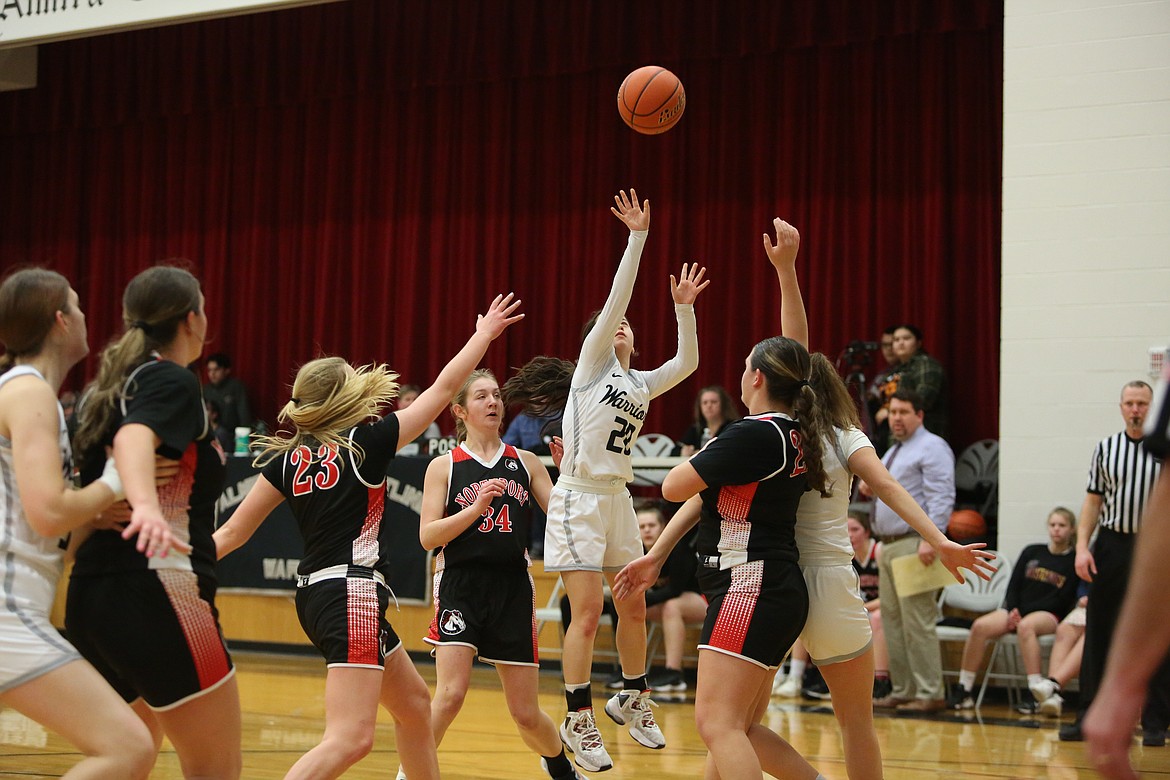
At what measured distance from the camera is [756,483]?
394cm

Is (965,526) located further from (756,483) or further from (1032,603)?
(756,483)

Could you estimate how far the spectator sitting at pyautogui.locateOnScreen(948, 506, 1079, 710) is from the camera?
26.3ft

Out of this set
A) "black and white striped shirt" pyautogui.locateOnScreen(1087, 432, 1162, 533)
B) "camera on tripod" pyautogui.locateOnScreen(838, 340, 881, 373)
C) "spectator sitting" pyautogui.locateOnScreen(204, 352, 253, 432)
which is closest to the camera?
"black and white striped shirt" pyautogui.locateOnScreen(1087, 432, 1162, 533)

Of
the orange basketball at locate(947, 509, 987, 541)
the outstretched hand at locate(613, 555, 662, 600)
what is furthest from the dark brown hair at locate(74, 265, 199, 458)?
the orange basketball at locate(947, 509, 987, 541)

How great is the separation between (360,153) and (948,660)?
894 cm

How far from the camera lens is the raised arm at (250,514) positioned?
3.92 metres

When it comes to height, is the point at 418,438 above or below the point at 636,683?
above

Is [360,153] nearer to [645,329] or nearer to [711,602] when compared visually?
[645,329]

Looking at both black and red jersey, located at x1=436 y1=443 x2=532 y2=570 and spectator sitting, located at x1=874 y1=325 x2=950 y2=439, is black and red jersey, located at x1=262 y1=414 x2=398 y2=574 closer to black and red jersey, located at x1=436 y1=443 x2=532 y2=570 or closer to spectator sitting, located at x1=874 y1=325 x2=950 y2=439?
black and red jersey, located at x1=436 y1=443 x2=532 y2=570

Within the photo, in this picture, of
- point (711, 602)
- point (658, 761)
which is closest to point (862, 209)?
point (658, 761)

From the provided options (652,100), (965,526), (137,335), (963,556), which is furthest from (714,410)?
(137,335)

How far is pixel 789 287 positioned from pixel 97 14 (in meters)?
8.70

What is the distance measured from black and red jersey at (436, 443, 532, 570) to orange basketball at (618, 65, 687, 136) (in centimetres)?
220

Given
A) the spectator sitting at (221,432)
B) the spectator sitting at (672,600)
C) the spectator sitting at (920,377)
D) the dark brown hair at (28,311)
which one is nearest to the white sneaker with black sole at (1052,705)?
the spectator sitting at (672,600)
